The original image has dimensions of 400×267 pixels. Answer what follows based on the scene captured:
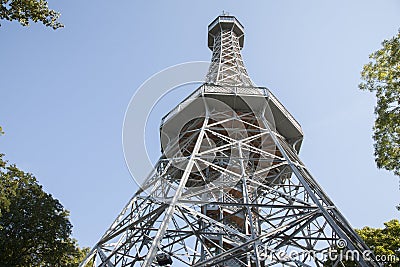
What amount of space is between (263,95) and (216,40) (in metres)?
12.5

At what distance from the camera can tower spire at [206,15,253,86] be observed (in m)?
19.9

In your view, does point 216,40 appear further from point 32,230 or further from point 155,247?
point 155,247

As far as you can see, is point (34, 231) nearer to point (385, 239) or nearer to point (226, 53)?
point (385, 239)

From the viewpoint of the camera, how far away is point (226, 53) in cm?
2411

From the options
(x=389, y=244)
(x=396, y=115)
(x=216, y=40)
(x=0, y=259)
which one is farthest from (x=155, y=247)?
(x=216, y=40)

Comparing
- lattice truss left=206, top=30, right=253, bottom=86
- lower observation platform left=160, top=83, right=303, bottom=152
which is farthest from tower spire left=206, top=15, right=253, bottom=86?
lower observation platform left=160, top=83, right=303, bottom=152

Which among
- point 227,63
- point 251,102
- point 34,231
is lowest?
point 34,231

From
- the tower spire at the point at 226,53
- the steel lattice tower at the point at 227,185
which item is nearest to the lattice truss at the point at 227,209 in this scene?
the steel lattice tower at the point at 227,185

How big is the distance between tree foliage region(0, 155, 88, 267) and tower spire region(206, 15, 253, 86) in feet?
29.3

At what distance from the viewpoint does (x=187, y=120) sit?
16.2 m

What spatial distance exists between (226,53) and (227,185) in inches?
543

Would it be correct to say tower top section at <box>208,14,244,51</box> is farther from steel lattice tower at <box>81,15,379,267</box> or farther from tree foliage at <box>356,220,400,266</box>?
tree foliage at <box>356,220,400,266</box>

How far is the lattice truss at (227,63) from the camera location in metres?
19.7

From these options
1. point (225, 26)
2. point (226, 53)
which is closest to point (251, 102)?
point (226, 53)
